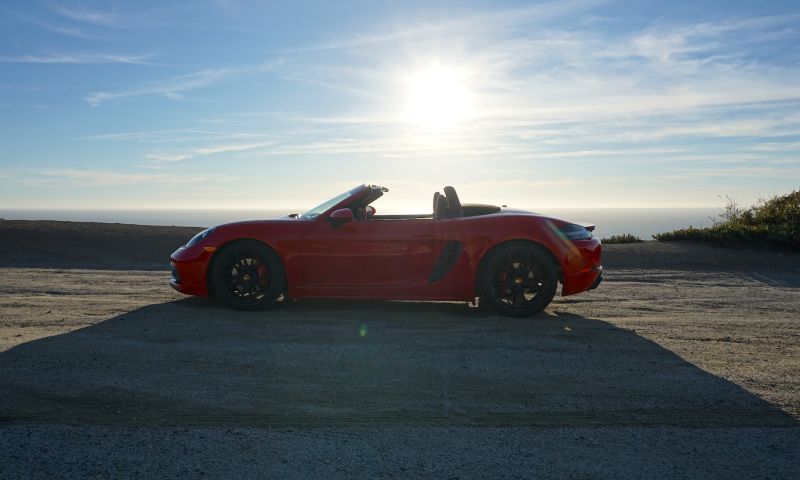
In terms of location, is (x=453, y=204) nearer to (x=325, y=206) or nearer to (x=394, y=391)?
(x=325, y=206)

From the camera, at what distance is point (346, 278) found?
267 inches

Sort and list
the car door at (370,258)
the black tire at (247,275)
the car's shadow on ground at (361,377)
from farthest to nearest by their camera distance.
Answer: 1. the black tire at (247,275)
2. the car door at (370,258)
3. the car's shadow on ground at (361,377)

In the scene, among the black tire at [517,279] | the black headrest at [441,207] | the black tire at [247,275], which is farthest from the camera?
the black headrest at [441,207]

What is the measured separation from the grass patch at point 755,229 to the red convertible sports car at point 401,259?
9387mm

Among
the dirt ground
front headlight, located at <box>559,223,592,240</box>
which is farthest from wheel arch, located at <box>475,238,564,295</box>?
the dirt ground

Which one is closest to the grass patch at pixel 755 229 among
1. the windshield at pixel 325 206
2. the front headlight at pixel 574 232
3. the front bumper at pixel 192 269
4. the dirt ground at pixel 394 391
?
the dirt ground at pixel 394 391

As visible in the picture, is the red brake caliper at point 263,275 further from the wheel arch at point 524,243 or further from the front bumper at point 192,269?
the wheel arch at point 524,243

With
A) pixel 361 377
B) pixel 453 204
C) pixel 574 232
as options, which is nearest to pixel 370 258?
pixel 453 204

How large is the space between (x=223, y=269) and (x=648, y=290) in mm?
5690

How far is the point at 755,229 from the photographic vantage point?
1483 centimetres

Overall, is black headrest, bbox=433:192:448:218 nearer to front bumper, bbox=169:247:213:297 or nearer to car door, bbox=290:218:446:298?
car door, bbox=290:218:446:298

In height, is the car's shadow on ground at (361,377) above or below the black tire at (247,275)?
below

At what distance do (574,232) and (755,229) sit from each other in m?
10.1

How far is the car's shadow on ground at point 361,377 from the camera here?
12.2 feet
